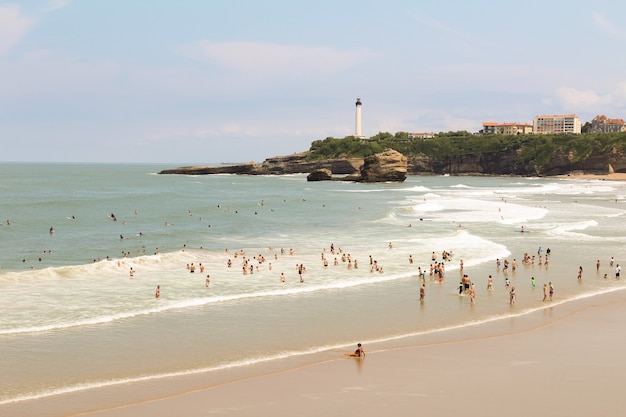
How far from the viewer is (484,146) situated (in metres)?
172

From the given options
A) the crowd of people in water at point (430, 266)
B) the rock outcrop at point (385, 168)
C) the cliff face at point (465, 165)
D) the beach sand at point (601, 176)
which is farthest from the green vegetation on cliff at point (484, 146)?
the crowd of people in water at point (430, 266)

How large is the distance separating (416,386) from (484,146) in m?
163

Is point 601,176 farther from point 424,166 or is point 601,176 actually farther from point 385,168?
point 385,168

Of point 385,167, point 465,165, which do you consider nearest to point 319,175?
point 385,167

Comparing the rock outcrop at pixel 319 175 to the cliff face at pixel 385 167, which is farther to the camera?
the rock outcrop at pixel 319 175

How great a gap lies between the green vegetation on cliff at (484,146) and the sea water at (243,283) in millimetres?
92912

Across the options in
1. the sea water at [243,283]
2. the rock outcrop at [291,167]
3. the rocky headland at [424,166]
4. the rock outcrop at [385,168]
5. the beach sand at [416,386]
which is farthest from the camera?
the rock outcrop at [291,167]

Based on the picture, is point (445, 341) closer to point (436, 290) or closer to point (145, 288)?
point (436, 290)

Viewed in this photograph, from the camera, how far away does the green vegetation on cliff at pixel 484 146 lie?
149375mm

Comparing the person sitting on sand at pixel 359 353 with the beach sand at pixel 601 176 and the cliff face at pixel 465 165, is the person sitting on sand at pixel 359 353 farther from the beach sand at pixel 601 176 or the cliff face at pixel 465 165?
the beach sand at pixel 601 176

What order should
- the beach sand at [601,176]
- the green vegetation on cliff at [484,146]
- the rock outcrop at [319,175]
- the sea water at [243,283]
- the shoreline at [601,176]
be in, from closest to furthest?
the sea water at [243,283] → the rock outcrop at [319,175] → the shoreline at [601,176] → the beach sand at [601,176] → the green vegetation on cliff at [484,146]

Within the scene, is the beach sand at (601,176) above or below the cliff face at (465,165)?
below

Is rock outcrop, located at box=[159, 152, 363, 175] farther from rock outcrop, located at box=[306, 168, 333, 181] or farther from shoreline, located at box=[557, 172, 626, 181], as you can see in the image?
shoreline, located at box=[557, 172, 626, 181]

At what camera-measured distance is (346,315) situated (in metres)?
24.0
